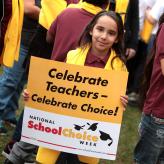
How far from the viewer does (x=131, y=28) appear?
5969 mm

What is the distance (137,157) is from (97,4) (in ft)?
3.80

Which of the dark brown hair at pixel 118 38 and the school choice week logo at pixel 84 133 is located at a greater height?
the dark brown hair at pixel 118 38

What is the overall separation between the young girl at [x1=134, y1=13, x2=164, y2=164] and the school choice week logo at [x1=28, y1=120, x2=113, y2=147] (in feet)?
1.16

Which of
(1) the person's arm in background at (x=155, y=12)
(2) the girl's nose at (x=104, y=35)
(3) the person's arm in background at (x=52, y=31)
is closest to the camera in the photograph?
(2) the girl's nose at (x=104, y=35)

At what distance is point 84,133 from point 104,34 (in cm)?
69

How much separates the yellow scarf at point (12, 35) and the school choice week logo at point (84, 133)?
2.08ft

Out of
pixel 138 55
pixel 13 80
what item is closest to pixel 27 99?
pixel 13 80

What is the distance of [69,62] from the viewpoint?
3.95 metres

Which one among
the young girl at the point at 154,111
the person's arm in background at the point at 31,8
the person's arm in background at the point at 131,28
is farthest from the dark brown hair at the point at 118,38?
the person's arm in background at the point at 131,28

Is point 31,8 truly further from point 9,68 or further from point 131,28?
point 131,28

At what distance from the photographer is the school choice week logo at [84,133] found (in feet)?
12.5

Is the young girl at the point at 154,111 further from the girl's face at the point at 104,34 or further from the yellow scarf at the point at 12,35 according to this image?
the yellow scarf at the point at 12,35

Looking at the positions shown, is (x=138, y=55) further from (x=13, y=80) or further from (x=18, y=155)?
(x=18, y=155)

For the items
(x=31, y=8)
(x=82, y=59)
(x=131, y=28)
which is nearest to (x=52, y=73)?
(x=82, y=59)
